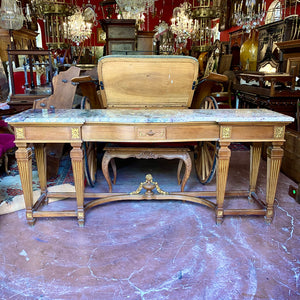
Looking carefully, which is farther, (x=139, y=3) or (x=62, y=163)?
(x=139, y=3)

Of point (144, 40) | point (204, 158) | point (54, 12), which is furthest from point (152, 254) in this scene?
point (144, 40)

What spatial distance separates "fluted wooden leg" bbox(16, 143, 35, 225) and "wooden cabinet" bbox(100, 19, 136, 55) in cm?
359

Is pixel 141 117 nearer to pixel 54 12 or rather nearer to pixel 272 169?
pixel 272 169

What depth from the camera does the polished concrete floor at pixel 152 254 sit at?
1602 millimetres

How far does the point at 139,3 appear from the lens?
4.21m

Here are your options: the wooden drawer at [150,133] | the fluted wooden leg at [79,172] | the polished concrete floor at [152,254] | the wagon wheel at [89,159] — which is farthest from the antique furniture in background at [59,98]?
the wooden drawer at [150,133]

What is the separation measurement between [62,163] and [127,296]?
95.6 inches

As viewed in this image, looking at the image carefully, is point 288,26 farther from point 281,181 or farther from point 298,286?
point 298,286

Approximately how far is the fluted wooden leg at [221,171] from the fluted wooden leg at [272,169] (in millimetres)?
311

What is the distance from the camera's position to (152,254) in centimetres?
190

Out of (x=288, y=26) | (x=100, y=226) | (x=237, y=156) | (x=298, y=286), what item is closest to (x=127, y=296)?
(x=100, y=226)

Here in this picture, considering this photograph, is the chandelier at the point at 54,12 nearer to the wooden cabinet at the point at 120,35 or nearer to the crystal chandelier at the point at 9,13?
the crystal chandelier at the point at 9,13

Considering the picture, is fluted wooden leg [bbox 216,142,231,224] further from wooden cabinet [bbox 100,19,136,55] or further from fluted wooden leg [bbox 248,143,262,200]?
wooden cabinet [bbox 100,19,136,55]

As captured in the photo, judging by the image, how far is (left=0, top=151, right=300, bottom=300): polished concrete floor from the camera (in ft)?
5.25
